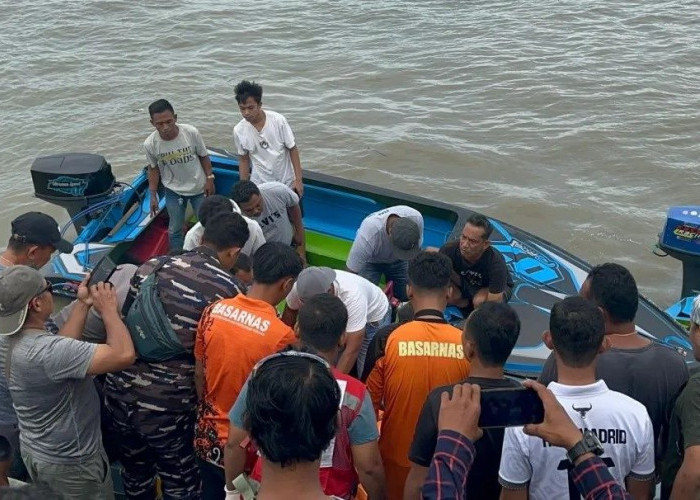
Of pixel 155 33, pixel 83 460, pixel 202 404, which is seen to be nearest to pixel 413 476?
pixel 202 404

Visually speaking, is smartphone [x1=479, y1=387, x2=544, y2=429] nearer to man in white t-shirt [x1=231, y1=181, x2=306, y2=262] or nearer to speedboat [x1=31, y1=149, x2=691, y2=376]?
speedboat [x1=31, y1=149, x2=691, y2=376]

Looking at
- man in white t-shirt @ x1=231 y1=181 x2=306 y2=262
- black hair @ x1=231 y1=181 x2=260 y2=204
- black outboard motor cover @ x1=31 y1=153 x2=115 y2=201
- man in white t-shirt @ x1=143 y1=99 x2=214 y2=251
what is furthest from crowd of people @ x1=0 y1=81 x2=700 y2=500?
black outboard motor cover @ x1=31 y1=153 x2=115 y2=201

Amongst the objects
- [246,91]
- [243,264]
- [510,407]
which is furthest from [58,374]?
[246,91]

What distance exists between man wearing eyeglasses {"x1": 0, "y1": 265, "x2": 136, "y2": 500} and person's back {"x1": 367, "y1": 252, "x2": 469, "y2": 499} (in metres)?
0.99

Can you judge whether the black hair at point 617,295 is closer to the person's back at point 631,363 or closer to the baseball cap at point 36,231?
the person's back at point 631,363

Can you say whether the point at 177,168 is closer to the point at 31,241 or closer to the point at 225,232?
the point at 31,241

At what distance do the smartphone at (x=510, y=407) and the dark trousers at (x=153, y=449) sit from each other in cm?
152

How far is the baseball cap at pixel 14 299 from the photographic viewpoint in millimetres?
2701

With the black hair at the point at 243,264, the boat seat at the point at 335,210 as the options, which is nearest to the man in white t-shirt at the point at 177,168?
the boat seat at the point at 335,210

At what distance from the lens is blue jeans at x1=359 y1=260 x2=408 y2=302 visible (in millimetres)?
4723

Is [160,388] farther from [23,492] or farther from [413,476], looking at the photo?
[23,492]

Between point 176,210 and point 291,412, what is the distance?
403 centimetres

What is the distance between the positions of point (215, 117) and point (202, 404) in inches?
337

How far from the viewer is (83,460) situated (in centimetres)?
299
